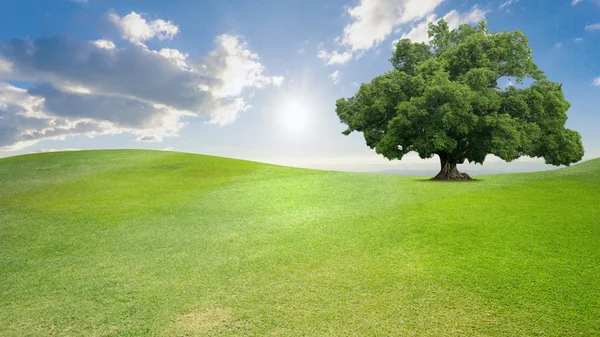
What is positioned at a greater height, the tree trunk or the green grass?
the tree trunk

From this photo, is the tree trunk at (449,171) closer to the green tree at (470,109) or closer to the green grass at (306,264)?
the green tree at (470,109)

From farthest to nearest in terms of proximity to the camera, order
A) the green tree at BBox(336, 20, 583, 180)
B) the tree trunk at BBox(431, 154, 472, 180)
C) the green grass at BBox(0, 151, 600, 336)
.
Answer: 1. the tree trunk at BBox(431, 154, 472, 180)
2. the green tree at BBox(336, 20, 583, 180)
3. the green grass at BBox(0, 151, 600, 336)

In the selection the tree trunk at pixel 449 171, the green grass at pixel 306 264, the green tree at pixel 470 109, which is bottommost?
the green grass at pixel 306 264

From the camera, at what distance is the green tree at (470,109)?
28672mm

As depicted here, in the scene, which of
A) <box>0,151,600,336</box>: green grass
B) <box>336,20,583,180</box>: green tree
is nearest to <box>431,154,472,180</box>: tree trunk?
<box>336,20,583,180</box>: green tree

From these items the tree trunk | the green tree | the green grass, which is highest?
the green tree

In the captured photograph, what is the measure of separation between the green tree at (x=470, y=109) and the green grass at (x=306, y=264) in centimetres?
760

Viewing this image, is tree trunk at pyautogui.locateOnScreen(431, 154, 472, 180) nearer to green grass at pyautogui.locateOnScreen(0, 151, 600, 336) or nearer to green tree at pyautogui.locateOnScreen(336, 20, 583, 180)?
green tree at pyautogui.locateOnScreen(336, 20, 583, 180)

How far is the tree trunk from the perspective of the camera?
109 feet

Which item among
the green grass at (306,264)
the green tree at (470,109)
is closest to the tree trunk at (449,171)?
the green tree at (470,109)

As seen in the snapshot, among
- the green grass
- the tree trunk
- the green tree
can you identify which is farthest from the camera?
the tree trunk

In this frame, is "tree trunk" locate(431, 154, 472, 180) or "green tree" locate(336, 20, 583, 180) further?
"tree trunk" locate(431, 154, 472, 180)

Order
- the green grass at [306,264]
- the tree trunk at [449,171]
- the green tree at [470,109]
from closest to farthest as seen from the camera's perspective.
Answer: the green grass at [306,264] < the green tree at [470,109] < the tree trunk at [449,171]

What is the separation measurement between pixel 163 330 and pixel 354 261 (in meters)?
5.62
